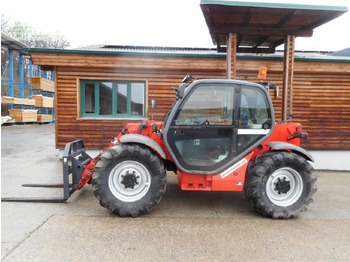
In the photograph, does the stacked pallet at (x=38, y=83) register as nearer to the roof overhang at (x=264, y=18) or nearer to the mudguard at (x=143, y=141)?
the roof overhang at (x=264, y=18)

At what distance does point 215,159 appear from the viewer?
4.16m

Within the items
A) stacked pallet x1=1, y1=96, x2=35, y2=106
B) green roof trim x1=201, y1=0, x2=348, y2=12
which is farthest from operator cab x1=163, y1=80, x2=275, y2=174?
stacked pallet x1=1, y1=96, x2=35, y2=106

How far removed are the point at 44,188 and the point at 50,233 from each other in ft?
7.59

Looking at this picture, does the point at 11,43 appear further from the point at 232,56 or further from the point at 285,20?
the point at 285,20

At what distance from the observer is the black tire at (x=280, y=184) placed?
4.04 metres

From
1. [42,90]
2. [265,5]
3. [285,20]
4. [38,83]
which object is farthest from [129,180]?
[42,90]

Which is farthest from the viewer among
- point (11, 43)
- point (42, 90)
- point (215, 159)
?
point (42, 90)

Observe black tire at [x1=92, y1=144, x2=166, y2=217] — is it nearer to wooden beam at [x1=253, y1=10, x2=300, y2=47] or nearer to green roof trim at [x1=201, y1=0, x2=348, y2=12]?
green roof trim at [x1=201, y1=0, x2=348, y2=12]

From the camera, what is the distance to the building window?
836 centimetres

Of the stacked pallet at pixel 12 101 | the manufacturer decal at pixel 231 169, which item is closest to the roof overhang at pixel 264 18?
the manufacturer decal at pixel 231 169

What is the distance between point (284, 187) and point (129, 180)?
8.19 feet

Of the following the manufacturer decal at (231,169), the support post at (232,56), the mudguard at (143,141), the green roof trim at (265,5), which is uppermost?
the green roof trim at (265,5)

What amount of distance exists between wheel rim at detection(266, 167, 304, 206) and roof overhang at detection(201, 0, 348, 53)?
4.07 m

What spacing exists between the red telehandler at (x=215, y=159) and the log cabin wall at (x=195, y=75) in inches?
161
